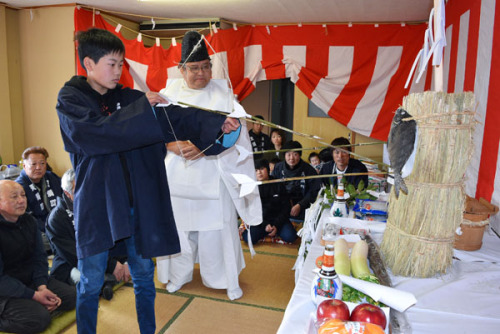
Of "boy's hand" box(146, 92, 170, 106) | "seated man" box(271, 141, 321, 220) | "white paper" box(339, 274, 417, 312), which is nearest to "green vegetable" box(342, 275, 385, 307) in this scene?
"white paper" box(339, 274, 417, 312)

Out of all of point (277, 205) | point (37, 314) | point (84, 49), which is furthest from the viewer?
point (277, 205)

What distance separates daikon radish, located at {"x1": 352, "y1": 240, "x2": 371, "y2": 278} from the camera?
1153 mm

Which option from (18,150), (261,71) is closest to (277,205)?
(261,71)

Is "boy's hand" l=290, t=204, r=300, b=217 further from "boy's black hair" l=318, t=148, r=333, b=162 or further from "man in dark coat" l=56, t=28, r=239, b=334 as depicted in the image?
"man in dark coat" l=56, t=28, r=239, b=334

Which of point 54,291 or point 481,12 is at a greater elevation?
point 481,12

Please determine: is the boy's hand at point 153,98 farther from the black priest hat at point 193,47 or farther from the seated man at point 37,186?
the seated man at point 37,186

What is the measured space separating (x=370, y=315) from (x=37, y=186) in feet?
10.2

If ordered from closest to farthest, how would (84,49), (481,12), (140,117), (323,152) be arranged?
(140,117)
(84,49)
(481,12)
(323,152)

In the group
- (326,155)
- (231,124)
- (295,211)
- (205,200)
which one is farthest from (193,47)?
(326,155)

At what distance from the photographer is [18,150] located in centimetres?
452

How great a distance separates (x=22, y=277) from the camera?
2.12 meters

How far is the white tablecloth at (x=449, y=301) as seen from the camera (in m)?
0.94

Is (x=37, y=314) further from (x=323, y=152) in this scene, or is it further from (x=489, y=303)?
(x=323, y=152)

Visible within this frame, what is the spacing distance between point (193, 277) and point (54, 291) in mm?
880
